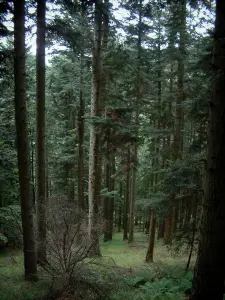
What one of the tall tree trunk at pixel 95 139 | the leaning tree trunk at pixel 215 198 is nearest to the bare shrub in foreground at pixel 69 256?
the leaning tree trunk at pixel 215 198

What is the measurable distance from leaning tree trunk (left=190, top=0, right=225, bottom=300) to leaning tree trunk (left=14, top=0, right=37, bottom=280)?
182 inches

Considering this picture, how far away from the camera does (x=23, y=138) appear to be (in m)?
6.71

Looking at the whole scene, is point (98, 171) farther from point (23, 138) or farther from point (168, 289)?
point (168, 289)

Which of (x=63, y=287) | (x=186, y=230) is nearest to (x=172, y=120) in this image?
(x=186, y=230)

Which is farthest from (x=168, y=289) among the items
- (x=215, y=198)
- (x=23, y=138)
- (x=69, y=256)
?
(x=23, y=138)

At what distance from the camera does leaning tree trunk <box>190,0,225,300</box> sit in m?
3.68

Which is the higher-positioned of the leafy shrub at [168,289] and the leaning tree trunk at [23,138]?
the leaning tree trunk at [23,138]

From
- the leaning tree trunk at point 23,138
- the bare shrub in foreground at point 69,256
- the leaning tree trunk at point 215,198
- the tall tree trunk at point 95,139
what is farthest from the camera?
the tall tree trunk at point 95,139

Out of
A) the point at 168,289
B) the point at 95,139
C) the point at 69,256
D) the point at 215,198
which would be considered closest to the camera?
the point at 215,198

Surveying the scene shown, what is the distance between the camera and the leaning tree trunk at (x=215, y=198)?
12.1 ft

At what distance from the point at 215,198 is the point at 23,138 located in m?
5.05

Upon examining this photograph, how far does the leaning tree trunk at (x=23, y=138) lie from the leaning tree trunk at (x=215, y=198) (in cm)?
461

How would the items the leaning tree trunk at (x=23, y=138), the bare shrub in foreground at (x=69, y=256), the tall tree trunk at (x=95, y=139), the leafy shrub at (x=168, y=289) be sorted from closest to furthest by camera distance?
the leafy shrub at (x=168, y=289), the bare shrub in foreground at (x=69, y=256), the leaning tree trunk at (x=23, y=138), the tall tree trunk at (x=95, y=139)

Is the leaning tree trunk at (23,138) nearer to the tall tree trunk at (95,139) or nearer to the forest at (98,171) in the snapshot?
the forest at (98,171)
